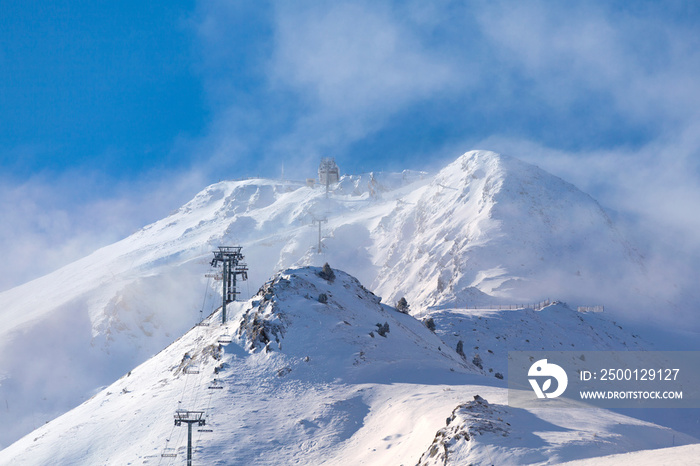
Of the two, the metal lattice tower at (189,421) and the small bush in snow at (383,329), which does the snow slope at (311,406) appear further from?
the metal lattice tower at (189,421)

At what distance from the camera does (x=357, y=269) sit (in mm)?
159500

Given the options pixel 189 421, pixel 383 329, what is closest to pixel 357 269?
pixel 383 329

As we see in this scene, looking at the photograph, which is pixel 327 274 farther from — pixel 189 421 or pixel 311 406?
pixel 189 421

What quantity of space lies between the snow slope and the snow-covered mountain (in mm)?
47877

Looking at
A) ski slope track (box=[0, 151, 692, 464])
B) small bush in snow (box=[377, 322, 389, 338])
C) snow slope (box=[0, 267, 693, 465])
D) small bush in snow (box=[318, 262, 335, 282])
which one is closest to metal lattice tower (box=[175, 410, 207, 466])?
snow slope (box=[0, 267, 693, 465])

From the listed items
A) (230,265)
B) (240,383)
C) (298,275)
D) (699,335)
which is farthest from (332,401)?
(699,335)

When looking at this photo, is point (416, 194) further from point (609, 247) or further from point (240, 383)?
point (240, 383)

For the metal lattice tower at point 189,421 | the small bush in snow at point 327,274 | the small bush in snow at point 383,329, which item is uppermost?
the small bush in snow at point 327,274

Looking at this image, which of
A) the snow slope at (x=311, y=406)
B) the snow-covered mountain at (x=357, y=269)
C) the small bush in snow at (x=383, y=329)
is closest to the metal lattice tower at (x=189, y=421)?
the snow slope at (x=311, y=406)

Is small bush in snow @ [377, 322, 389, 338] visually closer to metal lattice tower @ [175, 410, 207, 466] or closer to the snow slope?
the snow slope

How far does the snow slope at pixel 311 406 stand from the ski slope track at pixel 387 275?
Answer: 2611 centimetres

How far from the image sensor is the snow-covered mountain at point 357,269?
4953 inches

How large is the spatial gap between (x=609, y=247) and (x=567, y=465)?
4912 inches

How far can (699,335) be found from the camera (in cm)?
11012
